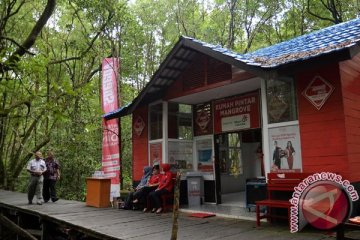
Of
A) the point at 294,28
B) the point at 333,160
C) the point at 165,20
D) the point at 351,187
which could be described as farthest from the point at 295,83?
the point at 165,20

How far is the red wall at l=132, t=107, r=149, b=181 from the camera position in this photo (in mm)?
10836

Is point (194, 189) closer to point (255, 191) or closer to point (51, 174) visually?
point (255, 191)

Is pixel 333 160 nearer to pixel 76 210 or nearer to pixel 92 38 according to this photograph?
pixel 76 210

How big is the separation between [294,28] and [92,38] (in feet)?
34.7

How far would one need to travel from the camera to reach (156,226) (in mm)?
6871

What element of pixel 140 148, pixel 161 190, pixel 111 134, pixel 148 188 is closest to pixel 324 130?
pixel 161 190

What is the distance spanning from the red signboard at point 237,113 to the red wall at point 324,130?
1.99m

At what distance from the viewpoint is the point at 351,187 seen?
218 inches

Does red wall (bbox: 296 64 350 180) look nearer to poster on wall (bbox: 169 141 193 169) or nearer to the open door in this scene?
the open door

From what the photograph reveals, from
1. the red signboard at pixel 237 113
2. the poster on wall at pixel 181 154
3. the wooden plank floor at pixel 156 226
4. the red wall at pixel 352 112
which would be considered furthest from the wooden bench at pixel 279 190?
the poster on wall at pixel 181 154

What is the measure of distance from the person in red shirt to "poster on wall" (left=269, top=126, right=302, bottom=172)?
10.8 ft

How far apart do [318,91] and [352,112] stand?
28.3 inches

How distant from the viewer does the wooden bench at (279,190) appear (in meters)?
6.38

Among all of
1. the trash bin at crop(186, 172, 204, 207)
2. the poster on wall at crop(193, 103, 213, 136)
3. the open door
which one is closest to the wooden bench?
the open door
